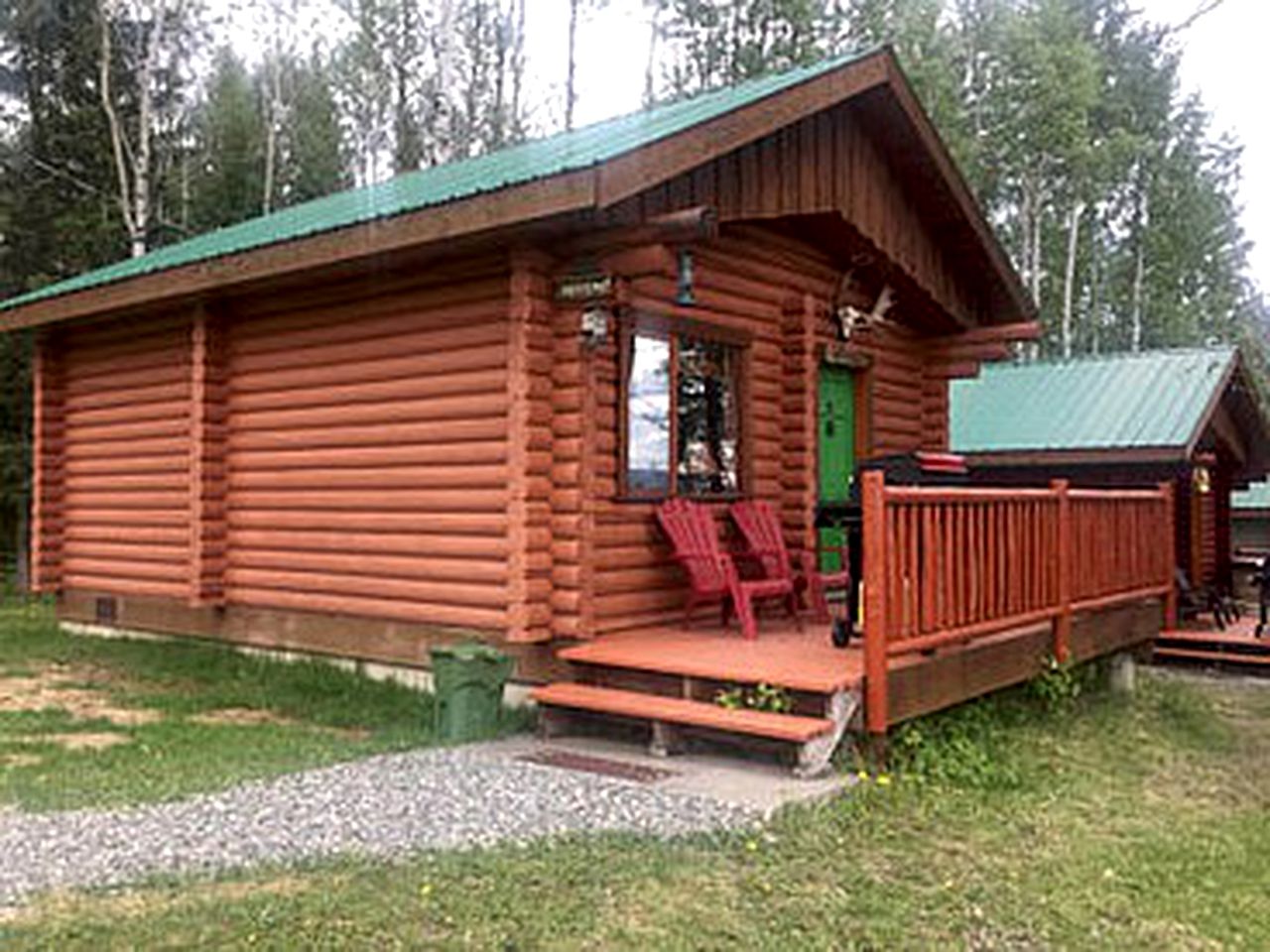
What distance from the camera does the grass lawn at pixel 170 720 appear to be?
5.50m

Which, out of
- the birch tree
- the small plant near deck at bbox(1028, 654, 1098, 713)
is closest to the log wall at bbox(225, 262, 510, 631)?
the small plant near deck at bbox(1028, 654, 1098, 713)

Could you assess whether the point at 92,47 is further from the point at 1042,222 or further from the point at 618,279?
the point at 1042,222

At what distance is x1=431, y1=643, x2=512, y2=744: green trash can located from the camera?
6.33 meters

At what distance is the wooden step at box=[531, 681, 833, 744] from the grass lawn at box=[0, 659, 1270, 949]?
39 cm

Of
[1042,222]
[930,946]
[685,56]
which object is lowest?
[930,946]

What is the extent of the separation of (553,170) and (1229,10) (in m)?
5.11

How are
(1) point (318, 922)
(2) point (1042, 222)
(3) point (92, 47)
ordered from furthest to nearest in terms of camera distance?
1. (2) point (1042, 222)
2. (3) point (92, 47)
3. (1) point (318, 922)

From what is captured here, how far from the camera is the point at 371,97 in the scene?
24484mm

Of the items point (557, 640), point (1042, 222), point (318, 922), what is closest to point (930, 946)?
point (318, 922)

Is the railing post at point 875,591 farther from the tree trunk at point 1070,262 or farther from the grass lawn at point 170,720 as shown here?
the tree trunk at point 1070,262

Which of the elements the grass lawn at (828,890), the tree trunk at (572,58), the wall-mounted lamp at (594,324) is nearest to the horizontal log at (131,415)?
the wall-mounted lamp at (594,324)

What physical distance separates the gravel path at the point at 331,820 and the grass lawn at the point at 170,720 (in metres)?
0.36

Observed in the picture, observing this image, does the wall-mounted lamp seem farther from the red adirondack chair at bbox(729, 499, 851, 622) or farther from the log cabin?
the red adirondack chair at bbox(729, 499, 851, 622)

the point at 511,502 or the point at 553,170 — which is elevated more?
the point at 553,170
